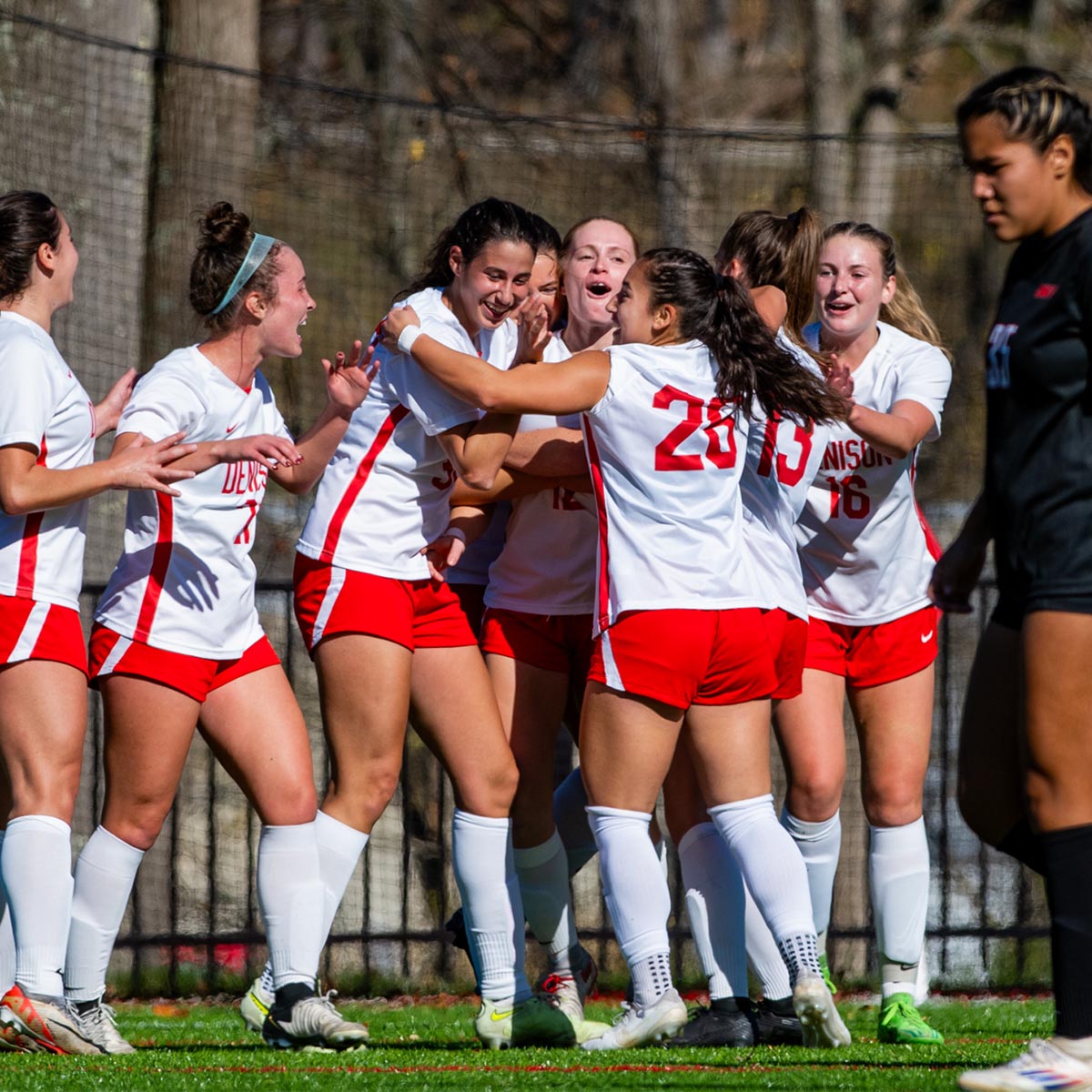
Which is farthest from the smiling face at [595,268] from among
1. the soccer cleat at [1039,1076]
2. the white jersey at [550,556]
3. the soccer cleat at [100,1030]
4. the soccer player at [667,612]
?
the soccer cleat at [1039,1076]

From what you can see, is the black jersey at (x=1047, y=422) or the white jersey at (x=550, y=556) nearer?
the black jersey at (x=1047, y=422)

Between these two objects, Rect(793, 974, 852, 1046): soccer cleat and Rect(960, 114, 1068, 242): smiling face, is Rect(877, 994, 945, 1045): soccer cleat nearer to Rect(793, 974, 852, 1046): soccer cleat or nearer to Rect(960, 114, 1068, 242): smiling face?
Rect(793, 974, 852, 1046): soccer cleat

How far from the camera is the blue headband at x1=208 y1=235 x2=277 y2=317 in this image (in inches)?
183

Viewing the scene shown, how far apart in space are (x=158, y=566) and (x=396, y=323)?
0.89 m

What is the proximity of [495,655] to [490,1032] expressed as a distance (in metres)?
1.05

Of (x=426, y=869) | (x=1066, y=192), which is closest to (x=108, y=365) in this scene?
(x=426, y=869)

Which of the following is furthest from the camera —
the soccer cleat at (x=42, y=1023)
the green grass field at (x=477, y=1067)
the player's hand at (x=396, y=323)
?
the player's hand at (x=396, y=323)

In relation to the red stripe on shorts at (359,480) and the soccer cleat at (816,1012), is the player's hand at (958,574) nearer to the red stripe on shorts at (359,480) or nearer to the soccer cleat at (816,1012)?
the soccer cleat at (816,1012)

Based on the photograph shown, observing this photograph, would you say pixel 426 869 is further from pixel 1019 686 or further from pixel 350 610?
pixel 1019 686

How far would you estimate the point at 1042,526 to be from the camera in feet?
10.8

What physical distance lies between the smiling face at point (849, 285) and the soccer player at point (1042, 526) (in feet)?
5.38

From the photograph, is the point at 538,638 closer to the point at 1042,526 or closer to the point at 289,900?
the point at 289,900

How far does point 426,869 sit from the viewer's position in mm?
8047

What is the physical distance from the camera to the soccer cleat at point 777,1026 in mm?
4578
